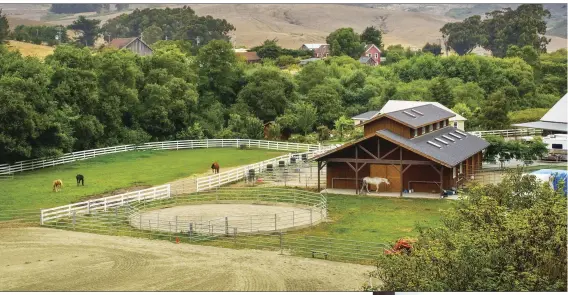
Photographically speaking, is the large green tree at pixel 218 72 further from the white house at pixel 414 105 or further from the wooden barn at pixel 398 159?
the wooden barn at pixel 398 159

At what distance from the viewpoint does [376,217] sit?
98.2ft

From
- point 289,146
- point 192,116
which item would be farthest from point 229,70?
point 289,146

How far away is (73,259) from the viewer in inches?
937

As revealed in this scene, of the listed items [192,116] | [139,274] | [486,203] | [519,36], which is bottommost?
[139,274]

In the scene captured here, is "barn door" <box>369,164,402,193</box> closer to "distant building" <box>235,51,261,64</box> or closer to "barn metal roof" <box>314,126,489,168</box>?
"barn metal roof" <box>314,126,489,168</box>

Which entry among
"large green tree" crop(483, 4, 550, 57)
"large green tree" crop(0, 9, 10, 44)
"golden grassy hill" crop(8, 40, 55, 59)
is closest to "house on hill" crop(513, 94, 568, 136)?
"golden grassy hill" crop(8, 40, 55, 59)

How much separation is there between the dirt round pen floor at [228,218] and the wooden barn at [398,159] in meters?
4.51

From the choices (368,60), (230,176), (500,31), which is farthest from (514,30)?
(230,176)

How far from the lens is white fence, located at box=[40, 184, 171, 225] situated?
96.8 ft

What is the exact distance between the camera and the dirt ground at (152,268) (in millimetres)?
20844

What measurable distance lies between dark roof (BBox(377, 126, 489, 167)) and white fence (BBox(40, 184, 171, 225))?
27.9 ft

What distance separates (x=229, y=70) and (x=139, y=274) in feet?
145

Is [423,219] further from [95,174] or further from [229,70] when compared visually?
[229,70]

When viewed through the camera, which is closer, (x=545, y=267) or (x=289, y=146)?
(x=545, y=267)
